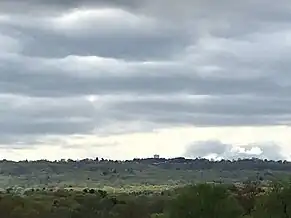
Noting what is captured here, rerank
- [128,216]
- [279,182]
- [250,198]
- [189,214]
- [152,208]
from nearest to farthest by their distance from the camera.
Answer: [189,214], [279,182], [250,198], [128,216], [152,208]

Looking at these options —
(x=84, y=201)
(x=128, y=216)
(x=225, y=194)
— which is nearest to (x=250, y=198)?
(x=128, y=216)

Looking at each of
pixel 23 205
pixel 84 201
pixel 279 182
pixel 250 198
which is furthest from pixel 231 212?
pixel 84 201

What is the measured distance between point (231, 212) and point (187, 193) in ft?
20.4

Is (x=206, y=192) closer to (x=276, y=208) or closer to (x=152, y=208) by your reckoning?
(x=276, y=208)

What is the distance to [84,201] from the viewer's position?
627 feet

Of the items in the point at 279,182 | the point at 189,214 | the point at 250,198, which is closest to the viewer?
the point at 189,214

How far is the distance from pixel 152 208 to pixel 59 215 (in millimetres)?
24265

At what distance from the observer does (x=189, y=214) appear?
365ft

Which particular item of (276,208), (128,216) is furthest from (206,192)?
(128,216)

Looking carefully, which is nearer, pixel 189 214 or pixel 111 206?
pixel 189 214

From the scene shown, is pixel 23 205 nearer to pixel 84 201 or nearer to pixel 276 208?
pixel 84 201

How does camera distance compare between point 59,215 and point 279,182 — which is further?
point 59,215

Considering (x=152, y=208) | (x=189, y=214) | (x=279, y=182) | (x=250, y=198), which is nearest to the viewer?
(x=189, y=214)

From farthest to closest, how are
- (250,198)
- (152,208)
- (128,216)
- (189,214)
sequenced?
(152,208)
(128,216)
(250,198)
(189,214)
